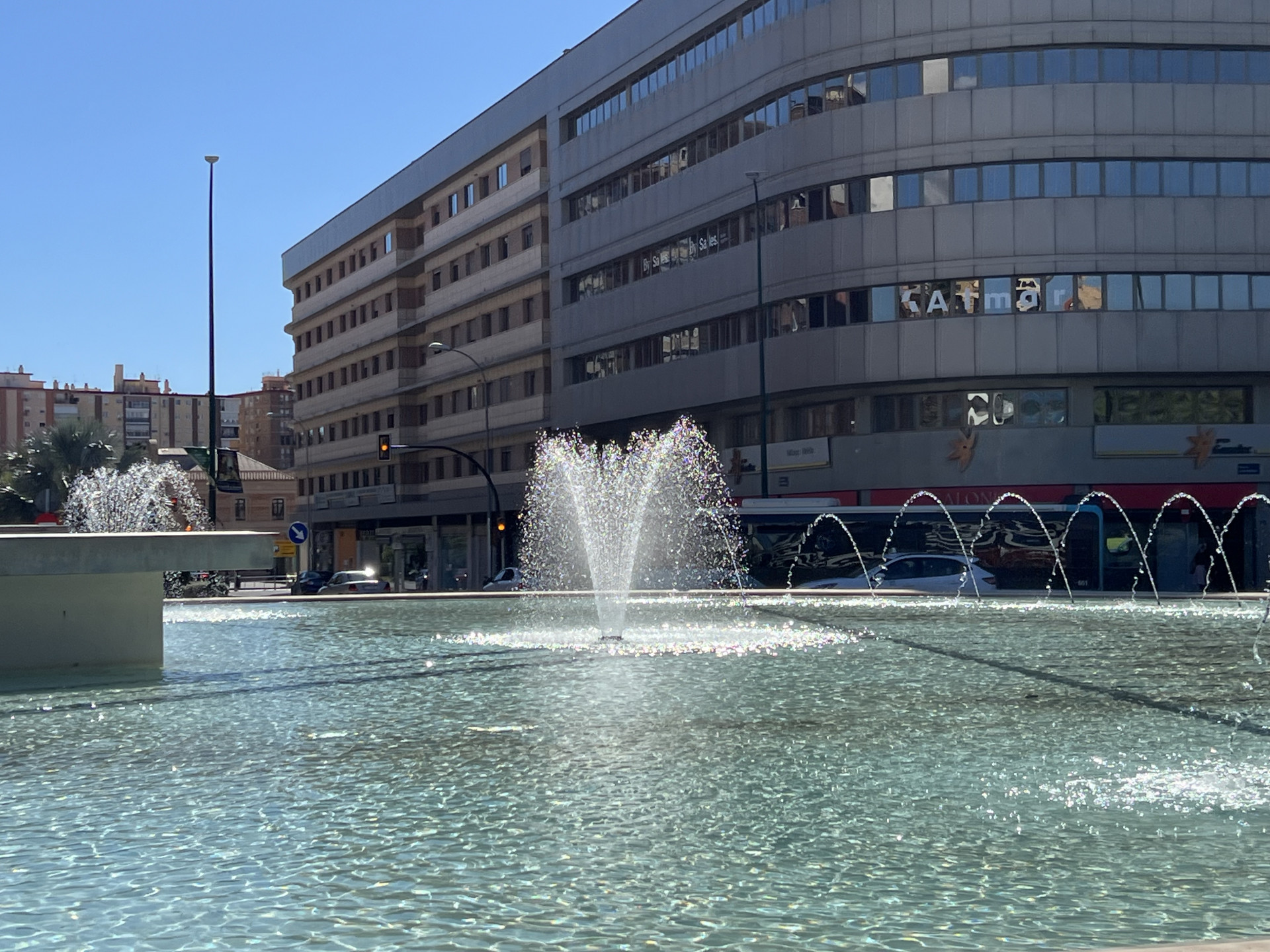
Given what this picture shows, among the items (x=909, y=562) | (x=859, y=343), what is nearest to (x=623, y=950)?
(x=909, y=562)

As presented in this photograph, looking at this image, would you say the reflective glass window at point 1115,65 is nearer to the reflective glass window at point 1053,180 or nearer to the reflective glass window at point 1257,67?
the reflective glass window at point 1053,180

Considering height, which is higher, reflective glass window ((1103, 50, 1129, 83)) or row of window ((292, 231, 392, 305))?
row of window ((292, 231, 392, 305))

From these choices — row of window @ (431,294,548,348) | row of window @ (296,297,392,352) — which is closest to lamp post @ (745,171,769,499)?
row of window @ (431,294,548,348)

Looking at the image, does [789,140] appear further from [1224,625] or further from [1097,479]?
[1224,625]

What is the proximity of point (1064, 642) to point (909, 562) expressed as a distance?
17.2m

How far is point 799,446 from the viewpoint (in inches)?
1953

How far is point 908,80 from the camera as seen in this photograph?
46.8m

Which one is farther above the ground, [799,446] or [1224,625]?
[799,446]

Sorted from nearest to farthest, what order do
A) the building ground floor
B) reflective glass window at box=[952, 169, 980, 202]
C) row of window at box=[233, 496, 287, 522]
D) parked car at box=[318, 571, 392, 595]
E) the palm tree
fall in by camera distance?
1. the building ground floor
2. reflective glass window at box=[952, 169, 980, 202]
3. parked car at box=[318, 571, 392, 595]
4. the palm tree
5. row of window at box=[233, 496, 287, 522]

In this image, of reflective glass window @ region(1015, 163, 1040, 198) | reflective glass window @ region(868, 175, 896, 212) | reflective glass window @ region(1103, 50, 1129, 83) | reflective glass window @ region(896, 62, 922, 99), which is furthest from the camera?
reflective glass window @ region(868, 175, 896, 212)

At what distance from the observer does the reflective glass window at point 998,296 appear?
4572 centimetres

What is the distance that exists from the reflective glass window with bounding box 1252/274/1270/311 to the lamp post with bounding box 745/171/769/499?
14723 mm

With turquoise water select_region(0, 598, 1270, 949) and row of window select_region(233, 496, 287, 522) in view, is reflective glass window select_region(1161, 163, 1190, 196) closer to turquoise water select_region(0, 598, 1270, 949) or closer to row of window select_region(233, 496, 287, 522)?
turquoise water select_region(0, 598, 1270, 949)

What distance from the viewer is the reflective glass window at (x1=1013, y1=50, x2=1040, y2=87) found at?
45.8 meters
